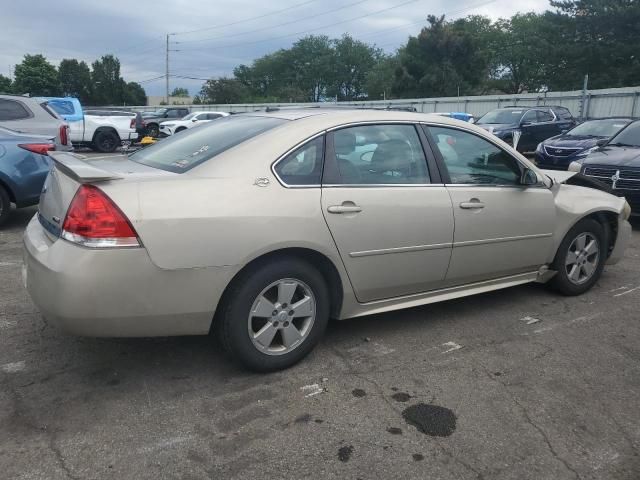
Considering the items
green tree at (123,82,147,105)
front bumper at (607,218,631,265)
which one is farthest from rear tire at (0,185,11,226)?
green tree at (123,82,147,105)

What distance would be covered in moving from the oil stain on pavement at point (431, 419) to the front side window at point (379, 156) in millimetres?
1374

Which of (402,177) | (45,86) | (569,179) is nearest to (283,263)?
(402,177)

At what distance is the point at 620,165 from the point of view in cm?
765

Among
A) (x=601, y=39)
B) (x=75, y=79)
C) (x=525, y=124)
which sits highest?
(x=601, y=39)

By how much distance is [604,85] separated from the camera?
138 ft

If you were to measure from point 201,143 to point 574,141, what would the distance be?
10.7m

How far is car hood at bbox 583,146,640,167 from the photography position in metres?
7.65

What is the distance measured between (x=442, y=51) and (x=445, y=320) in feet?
179

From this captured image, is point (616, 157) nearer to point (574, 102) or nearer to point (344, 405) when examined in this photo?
point (344, 405)

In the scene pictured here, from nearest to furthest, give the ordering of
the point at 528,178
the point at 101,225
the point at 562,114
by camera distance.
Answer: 1. the point at 101,225
2. the point at 528,178
3. the point at 562,114

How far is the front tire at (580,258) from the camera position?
4.62 m

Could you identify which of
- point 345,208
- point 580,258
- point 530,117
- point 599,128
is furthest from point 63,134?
point 530,117

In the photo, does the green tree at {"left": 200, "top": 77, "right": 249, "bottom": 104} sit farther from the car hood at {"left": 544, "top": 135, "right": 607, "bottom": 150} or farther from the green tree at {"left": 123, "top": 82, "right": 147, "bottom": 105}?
the car hood at {"left": 544, "top": 135, "right": 607, "bottom": 150}

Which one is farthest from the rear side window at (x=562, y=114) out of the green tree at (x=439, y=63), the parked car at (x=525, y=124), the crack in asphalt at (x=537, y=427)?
the green tree at (x=439, y=63)
